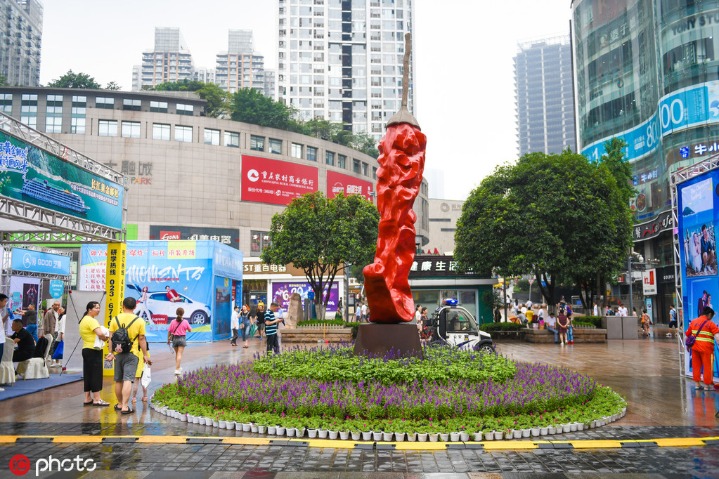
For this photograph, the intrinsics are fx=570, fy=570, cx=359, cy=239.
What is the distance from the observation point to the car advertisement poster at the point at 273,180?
58812 mm

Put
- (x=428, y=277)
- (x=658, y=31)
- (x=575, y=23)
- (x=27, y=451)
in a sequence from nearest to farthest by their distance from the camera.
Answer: (x=27, y=451) < (x=428, y=277) < (x=658, y=31) < (x=575, y=23)

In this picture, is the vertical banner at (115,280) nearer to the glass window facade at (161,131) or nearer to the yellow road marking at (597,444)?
the yellow road marking at (597,444)

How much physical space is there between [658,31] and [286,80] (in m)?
72.7

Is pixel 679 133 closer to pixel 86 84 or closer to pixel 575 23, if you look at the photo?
pixel 575 23

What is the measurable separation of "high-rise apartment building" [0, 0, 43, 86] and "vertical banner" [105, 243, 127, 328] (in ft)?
252

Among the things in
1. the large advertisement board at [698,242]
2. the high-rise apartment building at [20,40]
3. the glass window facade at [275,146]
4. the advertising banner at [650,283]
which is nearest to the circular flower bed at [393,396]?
the large advertisement board at [698,242]

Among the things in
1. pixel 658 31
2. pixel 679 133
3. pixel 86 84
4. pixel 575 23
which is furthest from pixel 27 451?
pixel 86 84

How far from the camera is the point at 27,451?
7004 mm

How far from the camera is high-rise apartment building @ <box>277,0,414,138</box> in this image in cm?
10200

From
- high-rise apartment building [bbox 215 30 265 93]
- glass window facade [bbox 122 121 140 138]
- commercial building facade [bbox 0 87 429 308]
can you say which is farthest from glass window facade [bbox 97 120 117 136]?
high-rise apartment building [bbox 215 30 265 93]

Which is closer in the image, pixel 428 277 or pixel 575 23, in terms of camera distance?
pixel 428 277

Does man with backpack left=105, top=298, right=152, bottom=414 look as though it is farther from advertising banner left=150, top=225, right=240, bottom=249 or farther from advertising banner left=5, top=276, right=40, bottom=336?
advertising banner left=150, top=225, right=240, bottom=249

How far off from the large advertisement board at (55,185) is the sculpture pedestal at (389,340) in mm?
7379

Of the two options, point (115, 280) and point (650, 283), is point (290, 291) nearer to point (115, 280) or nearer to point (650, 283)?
point (650, 283)
